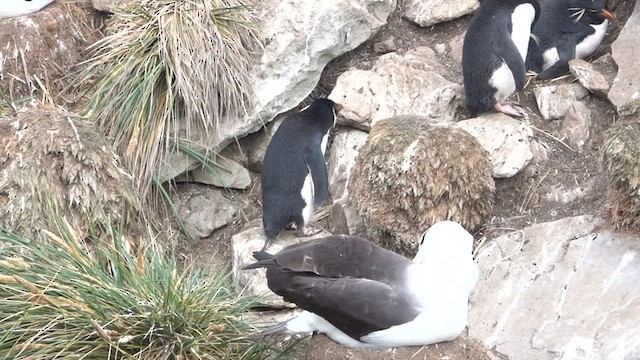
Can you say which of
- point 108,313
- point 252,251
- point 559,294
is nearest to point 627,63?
point 559,294

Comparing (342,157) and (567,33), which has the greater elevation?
(567,33)

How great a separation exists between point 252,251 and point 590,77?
8.19ft

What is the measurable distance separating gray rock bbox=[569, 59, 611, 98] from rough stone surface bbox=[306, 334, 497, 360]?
2455 millimetres

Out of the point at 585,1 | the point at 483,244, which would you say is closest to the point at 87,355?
the point at 483,244

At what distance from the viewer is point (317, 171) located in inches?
244

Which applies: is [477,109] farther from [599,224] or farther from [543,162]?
[599,224]

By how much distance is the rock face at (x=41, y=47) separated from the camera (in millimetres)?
6609

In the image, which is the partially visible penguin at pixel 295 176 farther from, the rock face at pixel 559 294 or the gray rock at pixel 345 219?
the rock face at pixel 559 294

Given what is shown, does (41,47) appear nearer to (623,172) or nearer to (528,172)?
(528,172)

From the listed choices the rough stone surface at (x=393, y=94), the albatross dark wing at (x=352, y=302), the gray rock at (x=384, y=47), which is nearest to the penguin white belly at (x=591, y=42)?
the rough stone surface at (x=393, y=94)

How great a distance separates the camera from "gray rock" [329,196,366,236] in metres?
6.14

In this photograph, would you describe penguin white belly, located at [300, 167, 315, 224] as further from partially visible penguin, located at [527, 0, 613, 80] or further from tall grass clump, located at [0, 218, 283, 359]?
partially visible penguin, located at [527, 0, 613, 80]

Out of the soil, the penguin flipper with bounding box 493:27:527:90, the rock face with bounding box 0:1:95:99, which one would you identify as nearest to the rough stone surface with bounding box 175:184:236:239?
the soil

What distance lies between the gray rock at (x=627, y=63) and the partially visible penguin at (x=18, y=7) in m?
3.96
